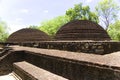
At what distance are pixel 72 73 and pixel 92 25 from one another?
15.9m

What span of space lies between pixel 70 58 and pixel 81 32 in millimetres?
14823

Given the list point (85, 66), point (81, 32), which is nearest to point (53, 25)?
point (81, 32)

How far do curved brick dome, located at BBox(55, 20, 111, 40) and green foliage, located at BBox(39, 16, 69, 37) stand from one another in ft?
72.9

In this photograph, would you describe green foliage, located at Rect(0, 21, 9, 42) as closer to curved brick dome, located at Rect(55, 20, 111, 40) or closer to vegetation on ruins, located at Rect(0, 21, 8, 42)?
vegetation on ruins, located at Rect(0, 21, 8, 42)

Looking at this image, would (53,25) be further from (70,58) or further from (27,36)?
(70,58)

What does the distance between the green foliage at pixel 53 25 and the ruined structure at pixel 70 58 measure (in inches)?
905

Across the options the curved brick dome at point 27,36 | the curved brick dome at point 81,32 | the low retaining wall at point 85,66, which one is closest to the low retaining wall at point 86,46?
the low retaining wall at point 85,66

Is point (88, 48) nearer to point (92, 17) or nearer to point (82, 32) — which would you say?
point (82, 32)

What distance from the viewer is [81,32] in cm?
2009

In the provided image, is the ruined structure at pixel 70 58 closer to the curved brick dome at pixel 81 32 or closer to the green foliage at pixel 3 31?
the curved brick dome at pixel 81 32

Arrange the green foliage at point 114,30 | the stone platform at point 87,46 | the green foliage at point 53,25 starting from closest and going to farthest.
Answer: the stone platform at point 87,46 → the green foliage at point 114,30 → the green foliage at point 53,25

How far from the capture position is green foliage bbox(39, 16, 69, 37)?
44.3m

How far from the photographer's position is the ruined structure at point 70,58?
4315mm

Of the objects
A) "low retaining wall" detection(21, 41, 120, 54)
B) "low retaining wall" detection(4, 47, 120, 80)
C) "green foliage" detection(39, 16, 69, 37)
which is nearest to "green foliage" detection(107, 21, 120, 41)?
"green foliage" detection(39, 16, 69, 37)
